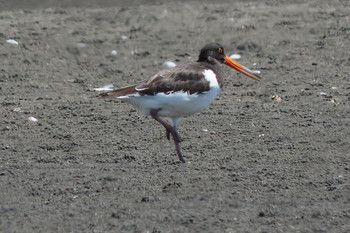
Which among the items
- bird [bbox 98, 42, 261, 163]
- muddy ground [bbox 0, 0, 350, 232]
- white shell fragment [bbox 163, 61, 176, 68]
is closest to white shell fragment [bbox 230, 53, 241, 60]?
muddy ground [bbox 0, 0, 350, 232]

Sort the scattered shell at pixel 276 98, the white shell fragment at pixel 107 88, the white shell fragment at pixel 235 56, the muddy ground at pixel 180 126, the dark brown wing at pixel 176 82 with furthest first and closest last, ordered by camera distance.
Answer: the white shell fragment at pixel 235 56, the white shell fragment at pixel 107 88, the scattered shell at pixel 276 98, the dark brown wing at pixel 176 82, the muddy ground at pixel 180 126

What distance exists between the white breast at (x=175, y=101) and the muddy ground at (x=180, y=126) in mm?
496

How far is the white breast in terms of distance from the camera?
6457mm

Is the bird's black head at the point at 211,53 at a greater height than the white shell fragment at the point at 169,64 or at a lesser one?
greater

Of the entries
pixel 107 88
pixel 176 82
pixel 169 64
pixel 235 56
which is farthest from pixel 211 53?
pixel 235 56

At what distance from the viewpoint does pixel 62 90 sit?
30.0ft

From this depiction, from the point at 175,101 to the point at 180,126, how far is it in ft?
4.33

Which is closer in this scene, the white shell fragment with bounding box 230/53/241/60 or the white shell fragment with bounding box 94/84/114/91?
the white shell fragment with bounding box 94/84/114/91

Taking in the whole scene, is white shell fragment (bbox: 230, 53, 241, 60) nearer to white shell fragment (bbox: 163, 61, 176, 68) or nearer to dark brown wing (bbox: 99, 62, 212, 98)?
white shell fragment (bbox: 163, 61, 176, 68)

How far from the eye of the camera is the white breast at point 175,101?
21.2 feet

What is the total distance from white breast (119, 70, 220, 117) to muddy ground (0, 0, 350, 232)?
496 mm

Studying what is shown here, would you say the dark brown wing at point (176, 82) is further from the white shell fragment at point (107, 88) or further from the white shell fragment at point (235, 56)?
the white shell fragment at point (235, 56)

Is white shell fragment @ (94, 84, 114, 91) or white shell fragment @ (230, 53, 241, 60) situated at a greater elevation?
white shell fragment @ (230, 53, 241, 60)

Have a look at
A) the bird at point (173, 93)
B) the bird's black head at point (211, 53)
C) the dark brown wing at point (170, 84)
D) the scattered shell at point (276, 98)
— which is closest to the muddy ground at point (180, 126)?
the scattered shell at point (276, 98)
